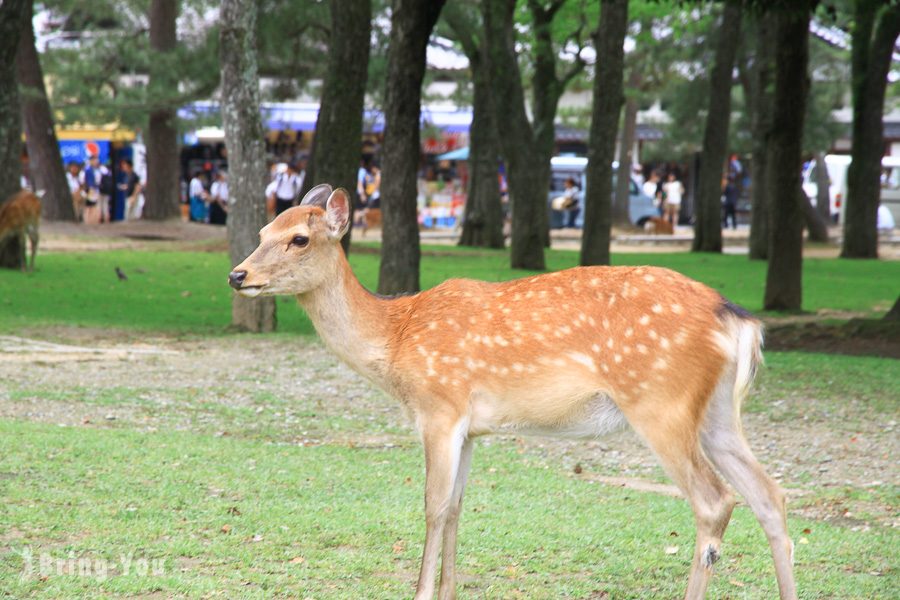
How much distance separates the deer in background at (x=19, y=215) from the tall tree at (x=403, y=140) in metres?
6.14

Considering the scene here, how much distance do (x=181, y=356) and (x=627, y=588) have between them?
24.3ft

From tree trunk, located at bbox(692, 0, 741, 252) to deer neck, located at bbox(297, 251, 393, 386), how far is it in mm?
22865

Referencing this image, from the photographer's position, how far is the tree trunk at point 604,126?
18.4 meters

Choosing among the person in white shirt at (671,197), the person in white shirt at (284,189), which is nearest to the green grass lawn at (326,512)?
the person in white shirt at (284,189)

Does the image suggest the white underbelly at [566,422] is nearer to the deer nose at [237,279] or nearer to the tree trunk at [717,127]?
the deer nose at [237,279]

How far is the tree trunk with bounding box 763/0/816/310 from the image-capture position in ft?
48.7

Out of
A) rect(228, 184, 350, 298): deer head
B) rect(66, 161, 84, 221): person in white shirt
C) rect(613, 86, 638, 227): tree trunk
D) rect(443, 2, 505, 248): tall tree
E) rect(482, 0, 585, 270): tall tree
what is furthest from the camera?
rect(613, 86, 638, 227): tree trunk

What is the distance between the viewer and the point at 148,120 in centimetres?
3008

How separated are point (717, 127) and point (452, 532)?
76.4 feet

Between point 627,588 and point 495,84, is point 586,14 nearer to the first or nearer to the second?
point 495,84

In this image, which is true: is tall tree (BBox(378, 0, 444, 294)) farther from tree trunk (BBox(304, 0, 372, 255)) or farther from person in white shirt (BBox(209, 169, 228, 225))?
person in white shirt (BBox(209, 169, 228, 225))

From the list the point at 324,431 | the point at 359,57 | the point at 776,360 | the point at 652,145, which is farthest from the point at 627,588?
the point at 652,145

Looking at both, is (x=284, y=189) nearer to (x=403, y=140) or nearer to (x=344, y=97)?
(x=344, y=97)

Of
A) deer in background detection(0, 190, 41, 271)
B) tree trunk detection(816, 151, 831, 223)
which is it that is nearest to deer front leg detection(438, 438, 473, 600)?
deer in background detection(0, 190, 41, 271)
